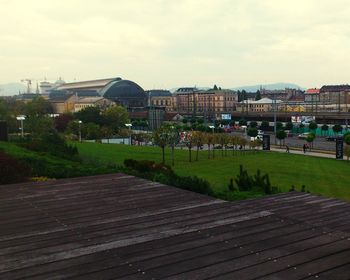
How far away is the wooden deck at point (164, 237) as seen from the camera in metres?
6.11

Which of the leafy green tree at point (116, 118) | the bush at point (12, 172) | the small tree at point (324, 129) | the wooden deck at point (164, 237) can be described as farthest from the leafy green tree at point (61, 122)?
the wooden deck at point (164, 237)

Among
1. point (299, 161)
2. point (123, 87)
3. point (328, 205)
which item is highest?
point (123, 87)

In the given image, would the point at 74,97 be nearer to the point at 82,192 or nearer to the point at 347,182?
the point at 347,182

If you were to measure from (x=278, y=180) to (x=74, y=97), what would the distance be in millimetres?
142002

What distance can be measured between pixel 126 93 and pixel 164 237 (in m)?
169

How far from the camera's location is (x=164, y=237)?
7633 millimetres

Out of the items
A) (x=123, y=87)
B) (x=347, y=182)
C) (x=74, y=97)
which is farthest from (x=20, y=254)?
(x=123, y=87)

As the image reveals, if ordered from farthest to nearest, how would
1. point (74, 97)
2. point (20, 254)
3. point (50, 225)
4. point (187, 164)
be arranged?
point (74, 97), point (187, 164), point (50, 225), point (20, 254)

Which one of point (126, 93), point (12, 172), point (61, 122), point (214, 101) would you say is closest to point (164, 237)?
point (12, 172)

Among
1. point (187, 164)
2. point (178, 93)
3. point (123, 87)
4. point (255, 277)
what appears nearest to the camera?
point (255, 277)

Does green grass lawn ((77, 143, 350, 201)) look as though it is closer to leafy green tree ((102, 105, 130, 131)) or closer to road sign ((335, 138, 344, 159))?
road sign ((335, 138, 344, 159))

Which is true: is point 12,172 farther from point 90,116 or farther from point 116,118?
point 116,118

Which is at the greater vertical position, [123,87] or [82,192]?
[123,87]

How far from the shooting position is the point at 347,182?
1082 inches
